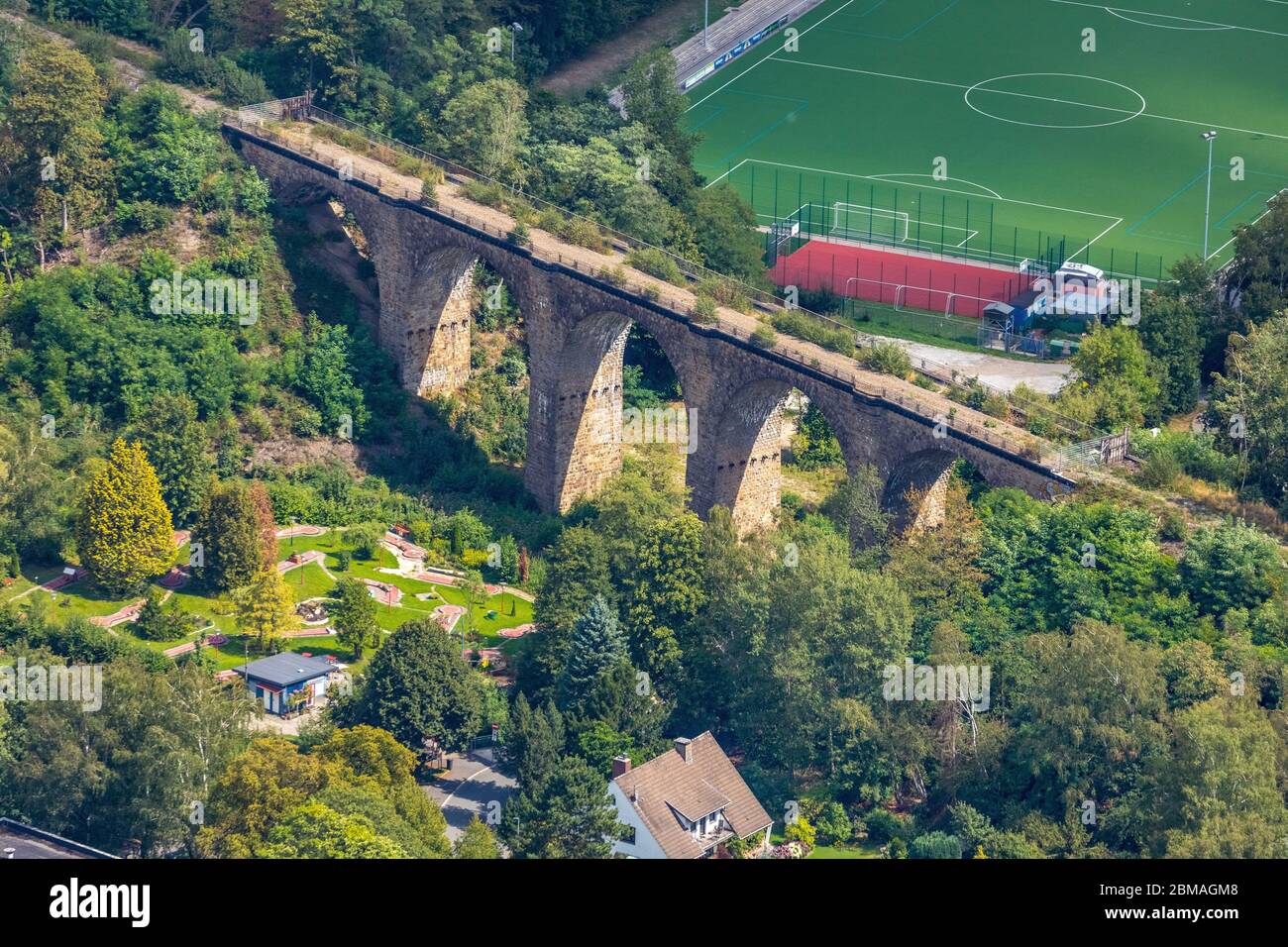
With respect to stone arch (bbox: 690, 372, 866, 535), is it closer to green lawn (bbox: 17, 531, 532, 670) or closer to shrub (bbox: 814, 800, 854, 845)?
green lawn (bbox: 17, 531, 532, 670)

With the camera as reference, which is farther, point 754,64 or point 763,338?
point 754,64

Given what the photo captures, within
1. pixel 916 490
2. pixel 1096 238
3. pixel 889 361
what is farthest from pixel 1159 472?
pixel 1096 238

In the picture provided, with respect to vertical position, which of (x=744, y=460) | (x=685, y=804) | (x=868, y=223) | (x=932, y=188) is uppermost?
(x=932, y=188)

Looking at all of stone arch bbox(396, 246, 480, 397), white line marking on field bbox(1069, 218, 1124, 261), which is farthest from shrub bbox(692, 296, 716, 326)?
white line marking on field bbox(1069, 218, 1124, 261)

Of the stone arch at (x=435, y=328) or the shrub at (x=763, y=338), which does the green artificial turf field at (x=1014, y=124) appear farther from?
the shrub at (x=763, y=338)

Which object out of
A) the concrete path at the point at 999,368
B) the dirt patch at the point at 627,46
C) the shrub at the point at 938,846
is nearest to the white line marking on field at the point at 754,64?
the dirt patch at the point at 627,46

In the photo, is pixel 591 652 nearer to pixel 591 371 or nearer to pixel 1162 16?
pixel 591 371
